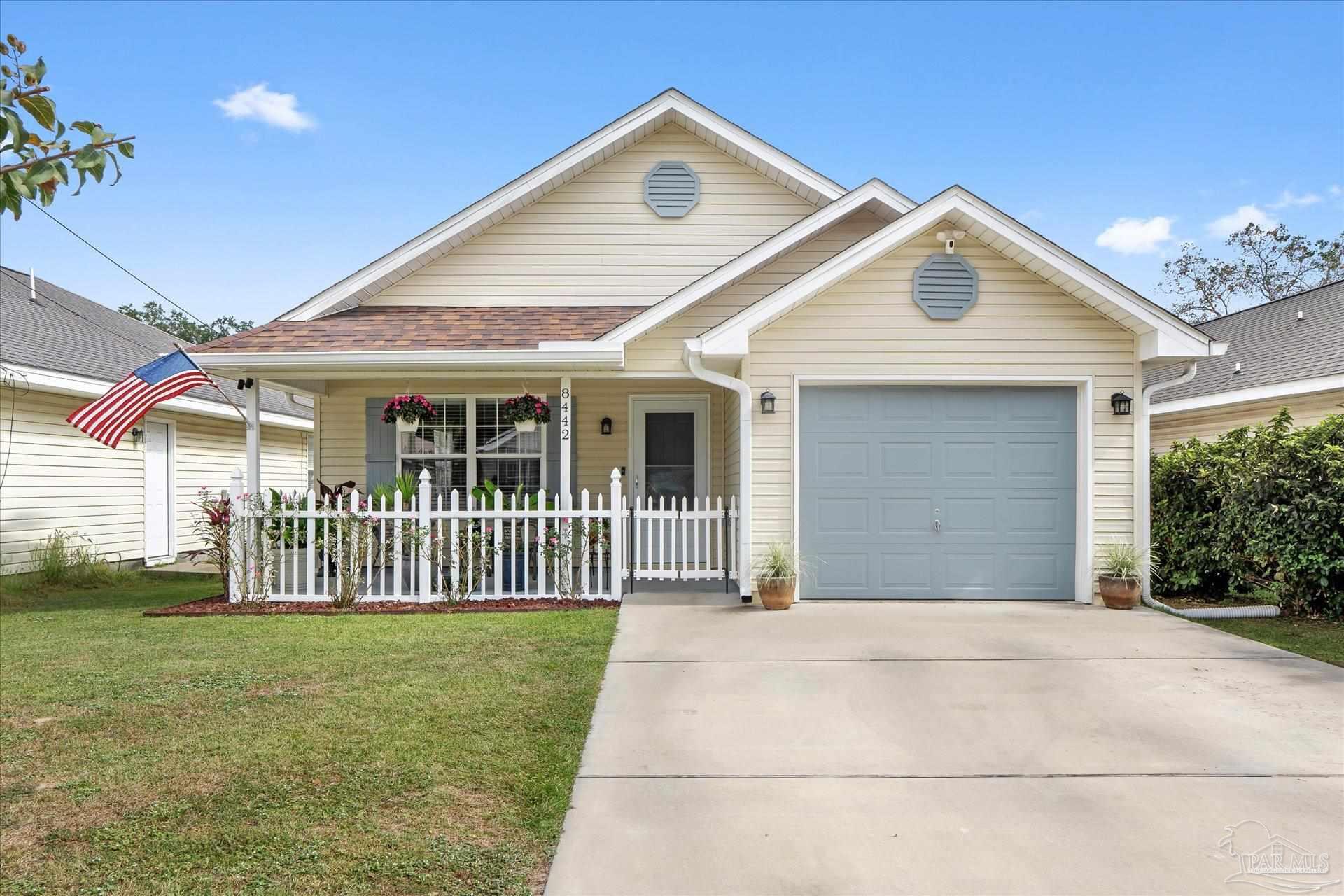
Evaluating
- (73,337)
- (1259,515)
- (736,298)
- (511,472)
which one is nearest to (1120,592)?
(1259,515)

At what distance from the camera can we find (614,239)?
10969mm

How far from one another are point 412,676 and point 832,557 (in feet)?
14.8

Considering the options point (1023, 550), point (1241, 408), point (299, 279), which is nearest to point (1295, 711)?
point (1023, 550)

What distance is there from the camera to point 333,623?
7602 mm

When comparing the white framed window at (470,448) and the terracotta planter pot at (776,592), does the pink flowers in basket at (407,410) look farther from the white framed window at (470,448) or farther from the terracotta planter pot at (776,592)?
the terracotta planter pot at (776,592)

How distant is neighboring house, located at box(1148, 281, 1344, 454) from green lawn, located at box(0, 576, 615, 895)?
11.2m

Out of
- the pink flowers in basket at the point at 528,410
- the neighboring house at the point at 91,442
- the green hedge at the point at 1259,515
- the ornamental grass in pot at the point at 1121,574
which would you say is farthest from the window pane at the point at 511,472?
the green hedge at the point at 1259,515

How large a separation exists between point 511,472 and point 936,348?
555 cm

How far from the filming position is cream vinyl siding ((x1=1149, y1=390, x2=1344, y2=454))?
11562 millimetres

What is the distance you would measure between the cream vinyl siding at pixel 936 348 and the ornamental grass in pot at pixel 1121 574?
19 centimetres

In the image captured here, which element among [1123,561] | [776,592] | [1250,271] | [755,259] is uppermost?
[1250,271]

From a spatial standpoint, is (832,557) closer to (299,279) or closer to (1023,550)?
(1023,550)

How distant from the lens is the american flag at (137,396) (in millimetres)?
8445

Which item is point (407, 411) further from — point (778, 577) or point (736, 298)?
point (778, 577)
